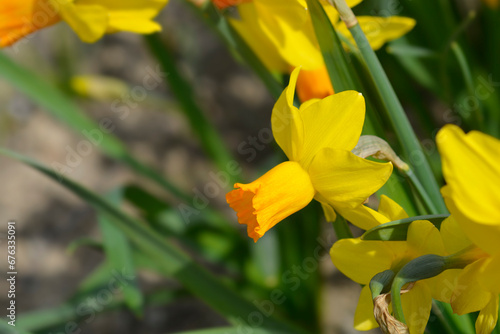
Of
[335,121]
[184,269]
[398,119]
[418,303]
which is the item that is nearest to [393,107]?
[398,119]

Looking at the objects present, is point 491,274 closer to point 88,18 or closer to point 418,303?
point 418,303

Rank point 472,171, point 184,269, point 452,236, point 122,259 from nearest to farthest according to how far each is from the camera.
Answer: point 472,171
point 452,236
point 184,269
point 122,259

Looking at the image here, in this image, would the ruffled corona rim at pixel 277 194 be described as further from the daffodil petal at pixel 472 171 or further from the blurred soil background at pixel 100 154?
the blurred soil background at pixel 100 154

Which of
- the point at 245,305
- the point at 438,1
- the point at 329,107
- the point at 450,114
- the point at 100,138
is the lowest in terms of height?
the point at 450,114

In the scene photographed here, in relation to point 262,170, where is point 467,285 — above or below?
above

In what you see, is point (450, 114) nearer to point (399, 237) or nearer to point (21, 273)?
point (399, 237)

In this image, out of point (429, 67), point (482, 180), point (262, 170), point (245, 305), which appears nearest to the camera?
point (482, 180)

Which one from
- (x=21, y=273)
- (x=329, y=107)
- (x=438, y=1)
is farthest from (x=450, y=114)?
(x=21, y=273)
